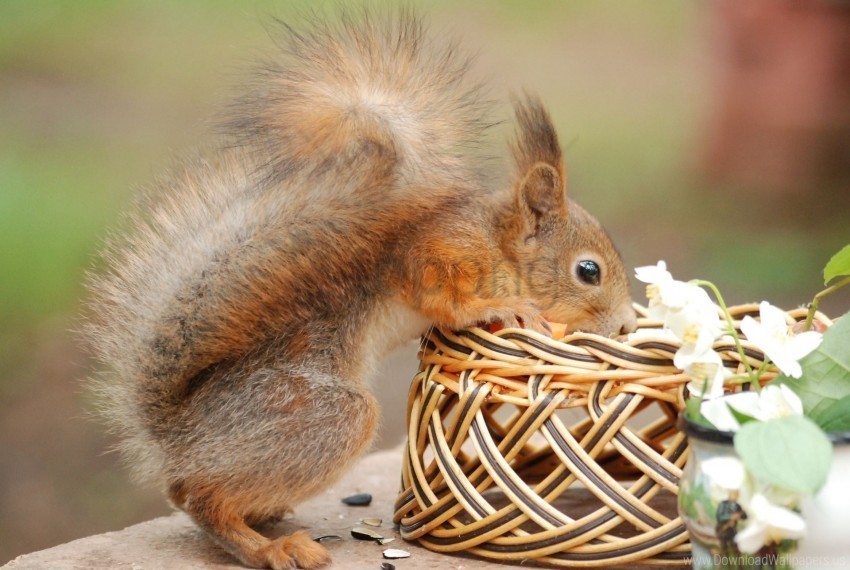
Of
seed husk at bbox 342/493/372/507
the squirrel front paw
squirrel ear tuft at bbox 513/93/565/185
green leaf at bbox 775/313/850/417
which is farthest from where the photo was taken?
seed husk at bbox 342/493/372/507

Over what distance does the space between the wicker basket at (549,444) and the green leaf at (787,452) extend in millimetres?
350

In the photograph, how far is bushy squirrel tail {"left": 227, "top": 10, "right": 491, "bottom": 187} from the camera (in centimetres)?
181

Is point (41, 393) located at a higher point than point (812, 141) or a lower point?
lower

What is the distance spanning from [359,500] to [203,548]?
38cm

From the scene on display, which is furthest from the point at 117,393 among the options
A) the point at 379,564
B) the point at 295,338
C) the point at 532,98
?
the point at 532,98

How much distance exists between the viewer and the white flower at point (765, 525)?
4.00 feet

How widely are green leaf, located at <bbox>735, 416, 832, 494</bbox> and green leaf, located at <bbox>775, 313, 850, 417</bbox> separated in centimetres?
20

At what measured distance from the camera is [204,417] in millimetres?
1768

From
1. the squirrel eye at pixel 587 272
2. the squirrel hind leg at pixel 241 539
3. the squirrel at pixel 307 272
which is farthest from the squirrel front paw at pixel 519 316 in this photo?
the squirrel hind leg at pixel 241 539

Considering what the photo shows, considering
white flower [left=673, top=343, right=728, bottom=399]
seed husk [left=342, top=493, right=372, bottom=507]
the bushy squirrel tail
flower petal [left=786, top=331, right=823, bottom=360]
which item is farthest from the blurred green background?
flower petal [left=786, top=331, right=823, bottom=360]

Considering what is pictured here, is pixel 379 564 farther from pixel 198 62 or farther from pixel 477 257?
pixel 198 62

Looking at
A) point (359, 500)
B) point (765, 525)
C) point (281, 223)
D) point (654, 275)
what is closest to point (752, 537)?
point (765, 525)

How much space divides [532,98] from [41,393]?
245 centimetres

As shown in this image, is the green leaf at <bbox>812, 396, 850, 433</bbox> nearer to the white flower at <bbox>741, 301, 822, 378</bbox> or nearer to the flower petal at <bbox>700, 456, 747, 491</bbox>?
the white flower at <bbox>741, 301, 822, 378</bbox>
